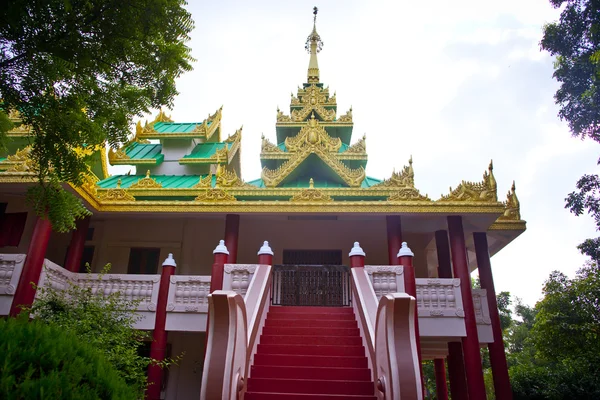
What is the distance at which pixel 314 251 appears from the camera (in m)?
11.0

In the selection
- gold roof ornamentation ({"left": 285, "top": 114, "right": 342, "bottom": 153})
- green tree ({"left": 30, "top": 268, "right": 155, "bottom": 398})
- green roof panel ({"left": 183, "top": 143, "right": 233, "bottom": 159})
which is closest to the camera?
green tree ({"left": 30, "top": 268, "right": 155, "bottom": 398})

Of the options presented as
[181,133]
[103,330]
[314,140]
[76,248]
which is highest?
[181,133]

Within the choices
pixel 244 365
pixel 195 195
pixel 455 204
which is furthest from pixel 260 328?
pixel 455 204

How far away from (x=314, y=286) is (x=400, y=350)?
14.2 feet

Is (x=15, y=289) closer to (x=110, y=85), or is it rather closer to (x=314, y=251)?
(x=110, y=85)

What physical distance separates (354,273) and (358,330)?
0.93 m

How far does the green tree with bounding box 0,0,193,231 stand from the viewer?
4336 mm

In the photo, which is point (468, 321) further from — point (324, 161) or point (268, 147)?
point (268, 147)

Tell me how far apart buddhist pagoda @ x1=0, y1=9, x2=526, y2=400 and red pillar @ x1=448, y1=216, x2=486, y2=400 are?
0.08ft

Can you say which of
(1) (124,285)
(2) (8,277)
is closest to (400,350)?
(1) (124,285)

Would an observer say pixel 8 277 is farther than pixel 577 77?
No

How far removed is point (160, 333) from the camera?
25.1 feet

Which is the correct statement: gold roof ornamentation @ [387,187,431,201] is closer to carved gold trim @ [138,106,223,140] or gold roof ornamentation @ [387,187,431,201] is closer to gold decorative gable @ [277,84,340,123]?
gold decorative gable @ [277,84,340,123]

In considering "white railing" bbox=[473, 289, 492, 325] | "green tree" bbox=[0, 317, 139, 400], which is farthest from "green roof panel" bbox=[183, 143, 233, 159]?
"green tree" bbox=[0, 317, 139, 400]
